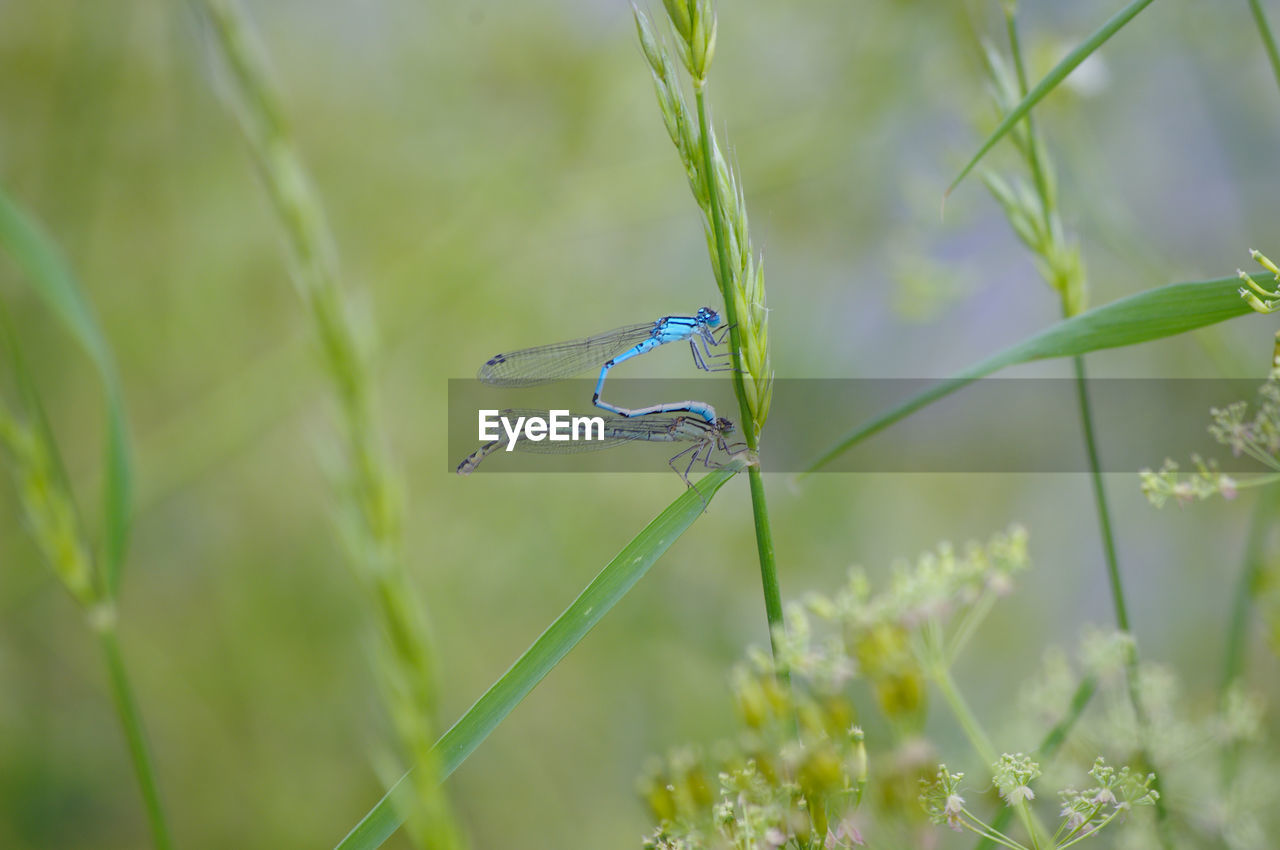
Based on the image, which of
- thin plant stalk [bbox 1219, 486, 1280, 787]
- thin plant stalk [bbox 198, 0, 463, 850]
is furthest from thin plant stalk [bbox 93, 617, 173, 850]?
thin plant stalk [bbox 1219, 486, 1280, 787]

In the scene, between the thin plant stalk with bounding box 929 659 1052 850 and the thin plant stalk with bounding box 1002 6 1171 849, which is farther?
the thin plant stalk with bounding box 1002 6 1171 849

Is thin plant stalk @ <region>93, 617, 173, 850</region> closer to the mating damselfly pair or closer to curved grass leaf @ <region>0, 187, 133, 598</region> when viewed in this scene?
curved grass leaf @ <region>0, 187, 133, 598</region>

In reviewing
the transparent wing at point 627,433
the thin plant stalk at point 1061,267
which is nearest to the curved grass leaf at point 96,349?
the transparent wing at point 627,433

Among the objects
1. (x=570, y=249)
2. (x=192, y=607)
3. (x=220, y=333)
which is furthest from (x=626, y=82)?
(x=192, y=607)

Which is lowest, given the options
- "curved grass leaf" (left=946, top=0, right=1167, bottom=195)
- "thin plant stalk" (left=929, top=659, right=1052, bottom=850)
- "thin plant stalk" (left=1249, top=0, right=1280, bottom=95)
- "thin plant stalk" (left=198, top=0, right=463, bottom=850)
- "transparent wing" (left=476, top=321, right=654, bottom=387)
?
"thin plant stalk" (left=929, top=659, right=1052, bottom=850)

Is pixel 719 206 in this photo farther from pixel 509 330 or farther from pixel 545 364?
pixel 509 330

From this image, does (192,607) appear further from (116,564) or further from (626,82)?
(626,82)

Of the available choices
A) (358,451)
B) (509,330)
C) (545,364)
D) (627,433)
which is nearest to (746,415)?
(358,451)
